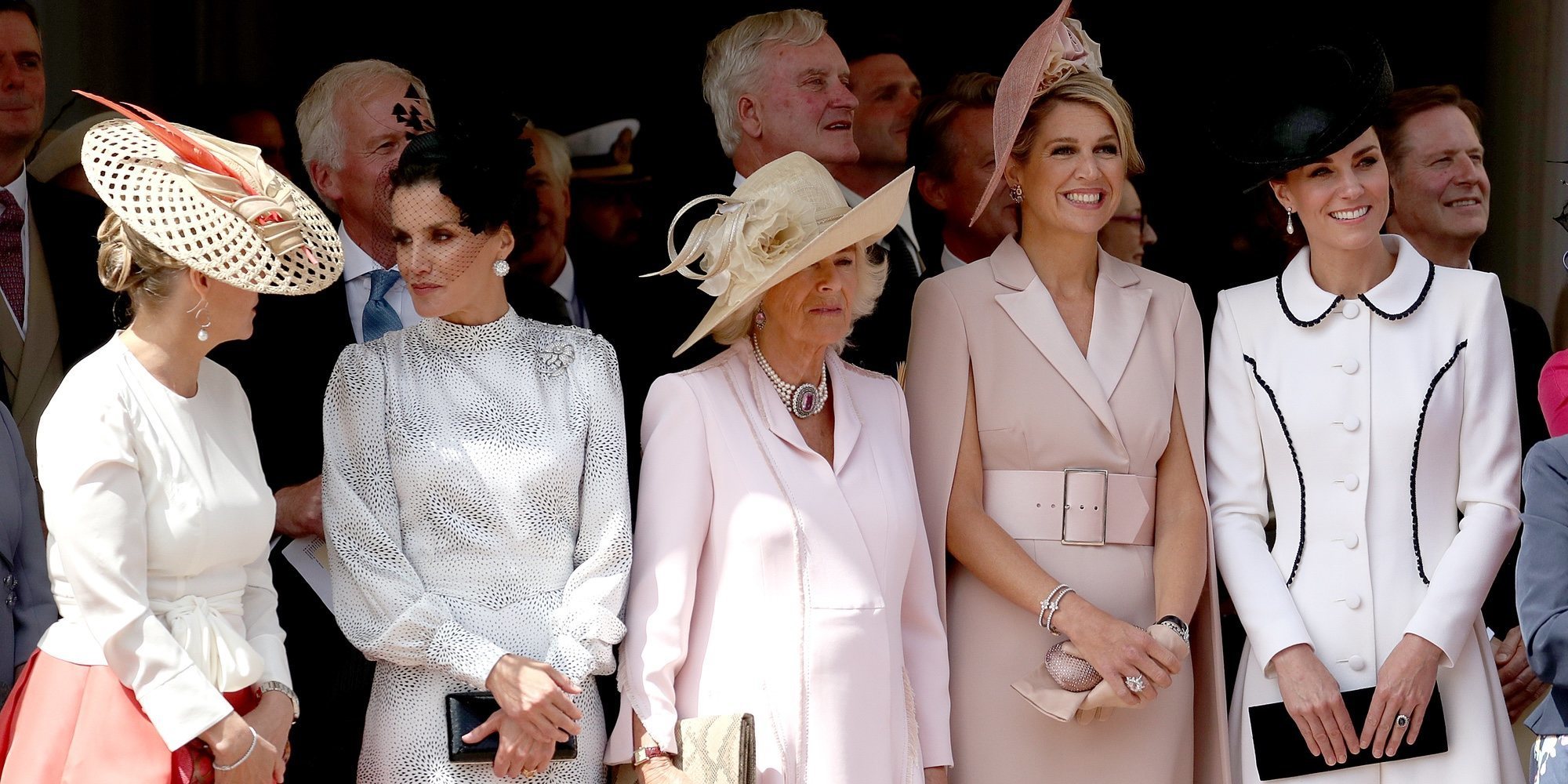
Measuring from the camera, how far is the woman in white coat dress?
3.74 metres

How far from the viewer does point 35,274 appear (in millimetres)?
4223

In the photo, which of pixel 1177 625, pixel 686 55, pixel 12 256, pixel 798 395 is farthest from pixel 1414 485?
pixel 12 256

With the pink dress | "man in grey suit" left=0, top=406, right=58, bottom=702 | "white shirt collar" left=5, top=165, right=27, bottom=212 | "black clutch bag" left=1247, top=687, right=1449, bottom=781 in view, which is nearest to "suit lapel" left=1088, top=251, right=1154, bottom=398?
the pink dress

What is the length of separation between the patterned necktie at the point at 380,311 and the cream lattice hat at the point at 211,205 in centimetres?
82

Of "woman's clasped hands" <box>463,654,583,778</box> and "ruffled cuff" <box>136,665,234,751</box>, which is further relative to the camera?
"woman's clasped hands" <box>463,654,583,778</box>

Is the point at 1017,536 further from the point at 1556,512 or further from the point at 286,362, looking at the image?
the point at 286,362

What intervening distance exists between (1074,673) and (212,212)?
77.5 inches

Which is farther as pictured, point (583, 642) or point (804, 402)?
point (804, 402)

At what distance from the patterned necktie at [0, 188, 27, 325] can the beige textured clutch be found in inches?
77.8

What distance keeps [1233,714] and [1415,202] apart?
1746mm

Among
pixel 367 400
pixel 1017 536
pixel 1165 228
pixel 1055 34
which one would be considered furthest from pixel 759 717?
pixel 1165 228

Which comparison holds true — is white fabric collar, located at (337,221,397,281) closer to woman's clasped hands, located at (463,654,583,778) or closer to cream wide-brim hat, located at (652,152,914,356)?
cream wide-brim hat, located at (652,152,914,356)

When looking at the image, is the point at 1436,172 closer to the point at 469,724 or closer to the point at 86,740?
the point at 469,724

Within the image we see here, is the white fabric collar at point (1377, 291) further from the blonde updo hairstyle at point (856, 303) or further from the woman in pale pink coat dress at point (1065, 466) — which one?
the blonde updo hairstyle at point (856, 303)
